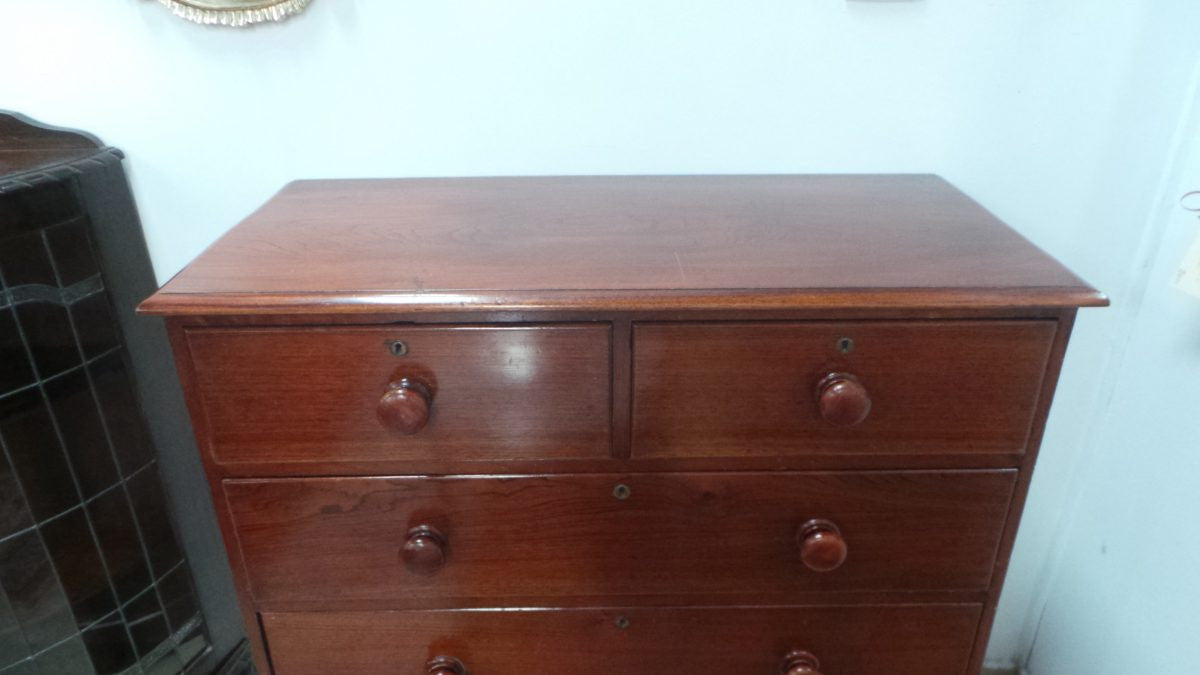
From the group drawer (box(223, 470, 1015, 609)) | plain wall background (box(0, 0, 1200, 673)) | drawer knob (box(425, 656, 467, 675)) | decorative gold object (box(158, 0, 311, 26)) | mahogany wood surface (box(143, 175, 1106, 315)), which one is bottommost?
drawer knob (box(425, 656, 467, 675))

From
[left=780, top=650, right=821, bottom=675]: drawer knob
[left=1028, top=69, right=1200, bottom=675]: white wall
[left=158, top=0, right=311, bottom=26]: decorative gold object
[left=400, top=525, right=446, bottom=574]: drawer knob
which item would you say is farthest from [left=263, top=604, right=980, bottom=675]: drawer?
[left=158, top=0, right=311, bottom=26]: decorative gold object

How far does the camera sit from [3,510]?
1.00m

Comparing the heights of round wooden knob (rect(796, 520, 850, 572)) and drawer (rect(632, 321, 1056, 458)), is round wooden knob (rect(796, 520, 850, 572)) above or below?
below

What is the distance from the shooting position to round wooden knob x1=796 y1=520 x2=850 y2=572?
34.0 inches

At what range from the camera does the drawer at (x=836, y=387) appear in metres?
0.79

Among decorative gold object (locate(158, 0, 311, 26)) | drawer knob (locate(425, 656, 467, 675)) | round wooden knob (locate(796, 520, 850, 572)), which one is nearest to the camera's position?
round wooden knob (locate(796, 520, 850, 572))

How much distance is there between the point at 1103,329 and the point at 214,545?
151 cm

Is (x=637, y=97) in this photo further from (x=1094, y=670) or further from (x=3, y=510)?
(x=1094, y=670)

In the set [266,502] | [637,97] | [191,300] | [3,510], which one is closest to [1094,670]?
[637,97]

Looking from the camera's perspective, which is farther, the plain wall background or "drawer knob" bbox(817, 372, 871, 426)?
the plain wall background

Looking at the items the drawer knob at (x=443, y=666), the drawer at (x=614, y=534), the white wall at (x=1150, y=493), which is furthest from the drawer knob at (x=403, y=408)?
the white wall at (x=1150, y=493)

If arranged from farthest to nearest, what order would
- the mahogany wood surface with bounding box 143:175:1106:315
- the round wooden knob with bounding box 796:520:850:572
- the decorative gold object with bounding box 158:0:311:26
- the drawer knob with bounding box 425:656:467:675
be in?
the decorative gold object with bounding box 158:0:311:26 → the drawer knob with bounding box 425:656:467:675 → the round wooden knob with bounding box 796:520:850:572 → the mahogany wood surface with bounding box 143:175:1106:315

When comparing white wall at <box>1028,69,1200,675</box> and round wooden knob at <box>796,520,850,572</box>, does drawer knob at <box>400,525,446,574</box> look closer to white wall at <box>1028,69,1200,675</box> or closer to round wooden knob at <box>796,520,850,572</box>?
round wooden knob at <box>796,520,850,572</box>

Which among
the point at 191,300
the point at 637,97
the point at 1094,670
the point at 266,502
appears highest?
the point at 637,97
